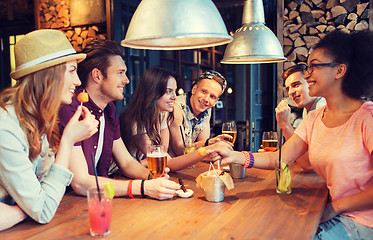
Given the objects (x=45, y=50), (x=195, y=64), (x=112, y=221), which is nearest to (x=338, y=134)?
(x=112, y=221)

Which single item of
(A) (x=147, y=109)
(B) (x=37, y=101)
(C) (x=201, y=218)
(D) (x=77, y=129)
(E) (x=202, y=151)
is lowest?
(C) (x=201, y=218)

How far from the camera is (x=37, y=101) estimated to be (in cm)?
138

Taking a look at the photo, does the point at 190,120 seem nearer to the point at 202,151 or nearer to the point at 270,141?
the point at 270,141

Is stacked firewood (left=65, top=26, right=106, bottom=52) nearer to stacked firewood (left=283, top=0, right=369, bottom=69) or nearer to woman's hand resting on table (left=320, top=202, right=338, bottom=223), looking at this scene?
stacked firewood (left=283, top=0, right=369, bottom=69)

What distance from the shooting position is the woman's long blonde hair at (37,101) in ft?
4.33

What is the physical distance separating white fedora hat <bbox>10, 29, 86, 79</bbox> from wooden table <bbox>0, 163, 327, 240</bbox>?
0.63 m

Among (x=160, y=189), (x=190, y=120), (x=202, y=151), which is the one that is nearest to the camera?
(x=160, y=189)

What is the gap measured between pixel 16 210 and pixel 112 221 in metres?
0.36

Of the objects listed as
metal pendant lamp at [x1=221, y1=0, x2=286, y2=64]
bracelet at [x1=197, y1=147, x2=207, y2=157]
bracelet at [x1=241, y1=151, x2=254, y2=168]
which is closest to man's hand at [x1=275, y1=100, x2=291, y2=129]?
metal pendant lamp at [x1=221, y1=0, x2=286, y2=64]

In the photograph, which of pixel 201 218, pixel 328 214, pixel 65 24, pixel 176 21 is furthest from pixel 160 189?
pixel 65 24

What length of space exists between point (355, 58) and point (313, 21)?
3.00 m

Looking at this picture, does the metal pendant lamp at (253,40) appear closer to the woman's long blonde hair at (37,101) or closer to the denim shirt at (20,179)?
the woman's long blonde hair at (37,101)

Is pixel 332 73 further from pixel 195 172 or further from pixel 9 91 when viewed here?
pixel 9 91

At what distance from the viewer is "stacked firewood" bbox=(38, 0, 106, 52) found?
4139mm
